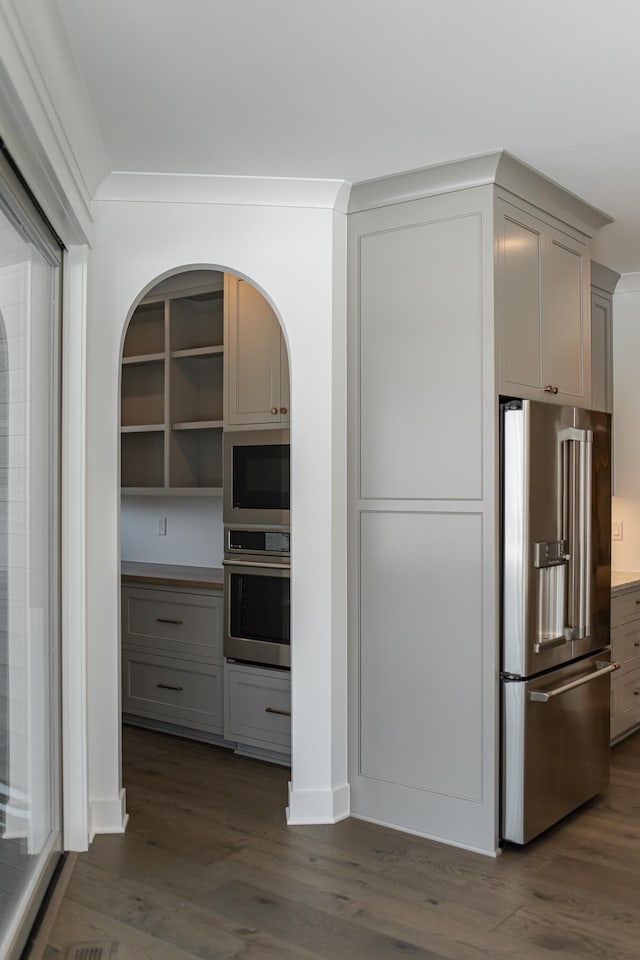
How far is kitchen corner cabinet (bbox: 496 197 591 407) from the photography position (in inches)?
129

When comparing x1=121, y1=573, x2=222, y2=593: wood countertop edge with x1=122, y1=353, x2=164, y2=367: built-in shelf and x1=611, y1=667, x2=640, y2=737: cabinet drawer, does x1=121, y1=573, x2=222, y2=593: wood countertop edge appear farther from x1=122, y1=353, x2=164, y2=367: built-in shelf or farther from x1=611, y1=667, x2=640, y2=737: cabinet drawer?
x1=611, y1=667, x2=640, y2=737: cabinet drawer

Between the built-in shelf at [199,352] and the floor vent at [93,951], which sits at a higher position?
the built-in shelf at [199,352]

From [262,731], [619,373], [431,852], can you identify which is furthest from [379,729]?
[619,373]

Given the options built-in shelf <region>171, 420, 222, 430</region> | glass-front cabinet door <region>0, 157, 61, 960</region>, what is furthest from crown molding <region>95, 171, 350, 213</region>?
built-in shelf <region>171, 420, 222, 430</region>

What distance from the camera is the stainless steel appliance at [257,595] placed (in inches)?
159

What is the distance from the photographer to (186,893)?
9.27ft

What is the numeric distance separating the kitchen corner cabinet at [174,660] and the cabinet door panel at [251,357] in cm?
95

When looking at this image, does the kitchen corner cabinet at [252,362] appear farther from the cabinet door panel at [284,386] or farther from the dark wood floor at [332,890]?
the dark wood floor at [332,890]

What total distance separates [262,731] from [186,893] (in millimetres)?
1295

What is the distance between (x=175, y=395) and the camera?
4.95m

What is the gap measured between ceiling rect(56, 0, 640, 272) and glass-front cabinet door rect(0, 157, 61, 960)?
1.64 ft

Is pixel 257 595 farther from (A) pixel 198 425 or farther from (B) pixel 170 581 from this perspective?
(A) pixel 198 425

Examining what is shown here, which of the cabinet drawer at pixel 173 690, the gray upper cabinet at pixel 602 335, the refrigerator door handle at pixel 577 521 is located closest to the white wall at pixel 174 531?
the cabinet drawer at pixel 173 690

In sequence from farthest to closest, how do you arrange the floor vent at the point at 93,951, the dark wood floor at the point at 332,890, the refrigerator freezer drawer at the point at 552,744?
1. the refrigerator freezer drawer at the point at 552,744
2. the dark wood floor at the point at 332,890
3. the floor vent at the point at 93,951
